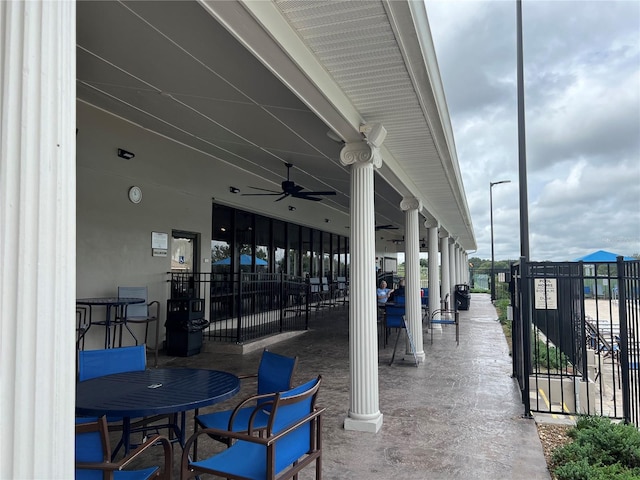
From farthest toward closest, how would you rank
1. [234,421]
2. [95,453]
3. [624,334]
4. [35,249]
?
[624,334] → [234,421] → [95,453] → [35,249]

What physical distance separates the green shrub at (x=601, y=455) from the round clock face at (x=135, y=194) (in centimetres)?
627

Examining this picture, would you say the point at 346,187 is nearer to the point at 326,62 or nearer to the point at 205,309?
the point at 205,309

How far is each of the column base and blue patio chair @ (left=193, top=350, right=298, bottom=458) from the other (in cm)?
109

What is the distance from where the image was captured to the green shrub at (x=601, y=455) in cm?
289

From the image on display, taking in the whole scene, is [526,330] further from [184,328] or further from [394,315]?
[184,328]

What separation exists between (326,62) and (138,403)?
260 centimetres

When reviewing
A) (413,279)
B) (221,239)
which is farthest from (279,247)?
(413,279)

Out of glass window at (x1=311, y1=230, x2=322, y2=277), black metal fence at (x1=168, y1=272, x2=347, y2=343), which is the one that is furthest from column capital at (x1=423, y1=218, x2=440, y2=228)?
glass window at (x1=311, y1=230, x2=322, y2=277)

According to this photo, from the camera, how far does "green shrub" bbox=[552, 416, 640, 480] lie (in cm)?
289

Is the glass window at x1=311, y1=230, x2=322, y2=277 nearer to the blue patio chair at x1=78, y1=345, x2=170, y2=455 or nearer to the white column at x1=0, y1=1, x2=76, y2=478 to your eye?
the blue patio chair at x1=78, y1=345, x2=170, y2=455

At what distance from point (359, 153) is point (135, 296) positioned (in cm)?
421

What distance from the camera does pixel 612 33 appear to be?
304 inches

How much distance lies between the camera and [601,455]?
3195 mm

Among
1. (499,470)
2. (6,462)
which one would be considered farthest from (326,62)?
(499,470)
